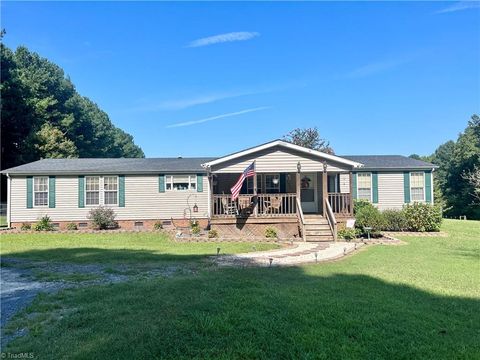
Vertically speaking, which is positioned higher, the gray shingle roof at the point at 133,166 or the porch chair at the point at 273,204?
the gray shingle roof at the point at 133,166

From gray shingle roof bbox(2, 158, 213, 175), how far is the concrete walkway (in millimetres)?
8734

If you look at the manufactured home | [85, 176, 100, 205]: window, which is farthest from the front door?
[85, 176, 100, 205]: window

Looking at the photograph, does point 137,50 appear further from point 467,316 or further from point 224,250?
point 467,316

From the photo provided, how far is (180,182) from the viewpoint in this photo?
18422mm

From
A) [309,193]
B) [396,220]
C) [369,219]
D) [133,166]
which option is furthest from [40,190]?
[396,220]

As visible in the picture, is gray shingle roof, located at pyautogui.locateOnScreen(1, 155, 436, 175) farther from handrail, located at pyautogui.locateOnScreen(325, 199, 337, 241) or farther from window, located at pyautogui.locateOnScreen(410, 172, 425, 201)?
handrail, located at pyautogui.locateOnScreen(325, 199, 337, 241)

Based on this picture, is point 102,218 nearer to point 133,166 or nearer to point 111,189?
point 111,189

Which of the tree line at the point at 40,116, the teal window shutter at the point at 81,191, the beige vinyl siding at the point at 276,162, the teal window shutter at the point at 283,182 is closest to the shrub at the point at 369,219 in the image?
the beige vinyl siding at the point at 276,162

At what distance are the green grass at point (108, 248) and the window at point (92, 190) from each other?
3036 millimetres

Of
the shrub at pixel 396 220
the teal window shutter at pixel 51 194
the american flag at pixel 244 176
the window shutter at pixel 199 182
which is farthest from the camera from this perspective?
the window shutter at pixel 199 182

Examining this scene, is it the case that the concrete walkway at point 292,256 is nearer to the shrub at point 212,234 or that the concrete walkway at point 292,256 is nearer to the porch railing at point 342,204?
the porch railing at point 342,204

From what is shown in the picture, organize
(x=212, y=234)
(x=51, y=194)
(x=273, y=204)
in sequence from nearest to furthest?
(x=212, y=234) → (x=273, y=204) → (x=51, y=194)

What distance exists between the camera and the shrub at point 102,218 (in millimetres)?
16953

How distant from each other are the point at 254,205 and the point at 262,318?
36.0 ft
